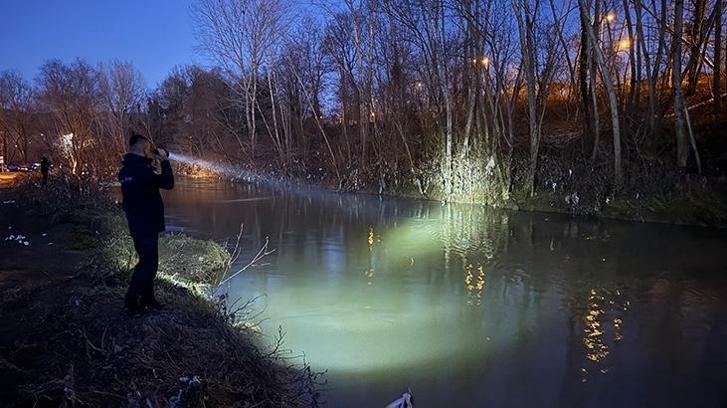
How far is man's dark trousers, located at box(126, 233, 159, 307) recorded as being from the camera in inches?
193

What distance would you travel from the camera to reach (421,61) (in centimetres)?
2312

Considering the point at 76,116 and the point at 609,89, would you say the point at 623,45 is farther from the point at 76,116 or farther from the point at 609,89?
the point at 76,116

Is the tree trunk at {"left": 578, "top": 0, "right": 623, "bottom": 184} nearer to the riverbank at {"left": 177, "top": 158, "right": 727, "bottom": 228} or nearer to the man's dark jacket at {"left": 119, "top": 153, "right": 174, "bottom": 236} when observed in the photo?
the riverbank at {"left": 177, "top": 158, "right": 727, "bottom": 228}

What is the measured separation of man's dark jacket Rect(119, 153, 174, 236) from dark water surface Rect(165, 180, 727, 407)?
2419mm

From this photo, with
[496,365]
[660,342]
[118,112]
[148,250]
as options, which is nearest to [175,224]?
[148,250]

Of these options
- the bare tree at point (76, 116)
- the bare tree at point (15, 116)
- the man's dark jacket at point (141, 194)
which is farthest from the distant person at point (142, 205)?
the bare tree at point (15, 116)

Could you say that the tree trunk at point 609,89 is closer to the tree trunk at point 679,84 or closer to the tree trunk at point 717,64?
the tree trunk at point 679,84

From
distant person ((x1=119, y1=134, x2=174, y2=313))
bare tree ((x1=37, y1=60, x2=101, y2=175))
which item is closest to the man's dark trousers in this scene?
distant person ((x1=119, y1=134, x2=174, y2=313))

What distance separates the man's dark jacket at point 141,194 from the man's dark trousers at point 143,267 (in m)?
0.07

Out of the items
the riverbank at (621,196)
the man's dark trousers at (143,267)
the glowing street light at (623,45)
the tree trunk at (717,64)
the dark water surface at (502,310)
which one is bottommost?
the dark water surface at (502,310)

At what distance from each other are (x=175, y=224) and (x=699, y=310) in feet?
43.5

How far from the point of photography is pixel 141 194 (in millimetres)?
4812

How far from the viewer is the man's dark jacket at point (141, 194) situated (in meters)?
4.74

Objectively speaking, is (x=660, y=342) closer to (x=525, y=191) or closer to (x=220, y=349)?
(x=220, y=349)
